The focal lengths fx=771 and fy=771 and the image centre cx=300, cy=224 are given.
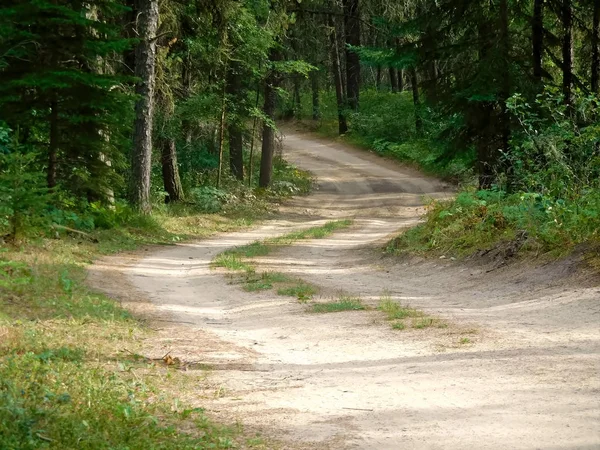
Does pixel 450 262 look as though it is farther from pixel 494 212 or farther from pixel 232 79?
pixel 232 79

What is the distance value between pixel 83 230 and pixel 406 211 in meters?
14.4

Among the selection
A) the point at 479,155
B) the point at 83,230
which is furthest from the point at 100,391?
the point at 479,155

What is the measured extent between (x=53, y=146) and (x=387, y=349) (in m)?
11.0

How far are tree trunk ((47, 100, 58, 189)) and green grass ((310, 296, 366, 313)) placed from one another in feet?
27.4

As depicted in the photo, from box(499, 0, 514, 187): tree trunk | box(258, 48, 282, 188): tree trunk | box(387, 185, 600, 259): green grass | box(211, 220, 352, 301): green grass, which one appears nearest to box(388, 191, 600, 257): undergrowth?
box(387, 185, 600, 259): green grass

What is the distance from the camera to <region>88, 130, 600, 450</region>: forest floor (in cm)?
530

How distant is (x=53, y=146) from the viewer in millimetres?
16438

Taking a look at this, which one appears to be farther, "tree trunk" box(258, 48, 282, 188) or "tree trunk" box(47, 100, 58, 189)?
"tree trunk" box(258, 48, 282, 188)

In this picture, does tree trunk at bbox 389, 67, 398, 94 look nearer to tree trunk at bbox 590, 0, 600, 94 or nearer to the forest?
the forest

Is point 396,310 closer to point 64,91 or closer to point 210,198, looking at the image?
point 64,91

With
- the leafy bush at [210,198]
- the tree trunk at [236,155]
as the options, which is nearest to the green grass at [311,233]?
the leafy bush at [210,198]

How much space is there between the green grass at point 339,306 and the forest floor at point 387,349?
0.18 m

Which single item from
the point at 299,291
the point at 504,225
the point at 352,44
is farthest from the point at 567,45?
the point at 352,44

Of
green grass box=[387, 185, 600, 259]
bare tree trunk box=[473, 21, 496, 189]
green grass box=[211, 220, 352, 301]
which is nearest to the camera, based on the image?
green grass box=[387, 185, 600, 259]
